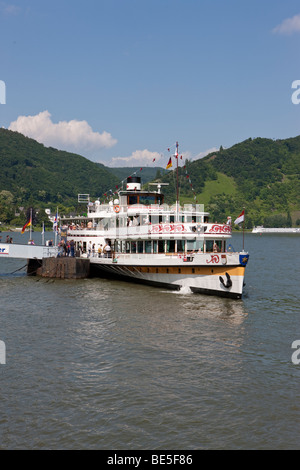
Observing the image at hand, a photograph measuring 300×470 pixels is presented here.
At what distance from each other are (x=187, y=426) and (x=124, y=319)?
12.3 meters

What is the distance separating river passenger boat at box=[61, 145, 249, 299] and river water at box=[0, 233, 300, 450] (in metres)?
2.80

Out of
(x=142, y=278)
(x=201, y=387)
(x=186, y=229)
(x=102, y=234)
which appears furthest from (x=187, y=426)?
(x=102, y=234)

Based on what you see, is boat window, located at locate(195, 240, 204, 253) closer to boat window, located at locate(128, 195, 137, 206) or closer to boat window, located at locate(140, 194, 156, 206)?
boat window, located at locate(140, 194, 156, 206)

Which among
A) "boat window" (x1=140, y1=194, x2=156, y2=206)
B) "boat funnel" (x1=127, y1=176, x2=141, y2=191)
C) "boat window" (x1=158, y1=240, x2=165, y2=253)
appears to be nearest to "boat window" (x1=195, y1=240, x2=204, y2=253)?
"boat window" (x1=158, y1=240, x2=165, y2=253)

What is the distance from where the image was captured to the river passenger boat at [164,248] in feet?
100

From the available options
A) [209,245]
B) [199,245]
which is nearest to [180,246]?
[199,245]

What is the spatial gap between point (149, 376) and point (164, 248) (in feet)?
59.6

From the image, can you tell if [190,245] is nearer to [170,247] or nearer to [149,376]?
[170,247]

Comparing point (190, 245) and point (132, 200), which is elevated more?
point (132, 200)

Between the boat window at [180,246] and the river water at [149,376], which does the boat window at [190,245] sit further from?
the river water at [149,376]

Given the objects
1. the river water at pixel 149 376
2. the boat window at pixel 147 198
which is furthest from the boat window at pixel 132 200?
the river water at pixel 149 376

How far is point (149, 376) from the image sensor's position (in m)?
16.2

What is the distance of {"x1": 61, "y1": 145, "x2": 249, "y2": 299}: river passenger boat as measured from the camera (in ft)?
100

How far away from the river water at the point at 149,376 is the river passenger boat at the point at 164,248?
9.17 feet
